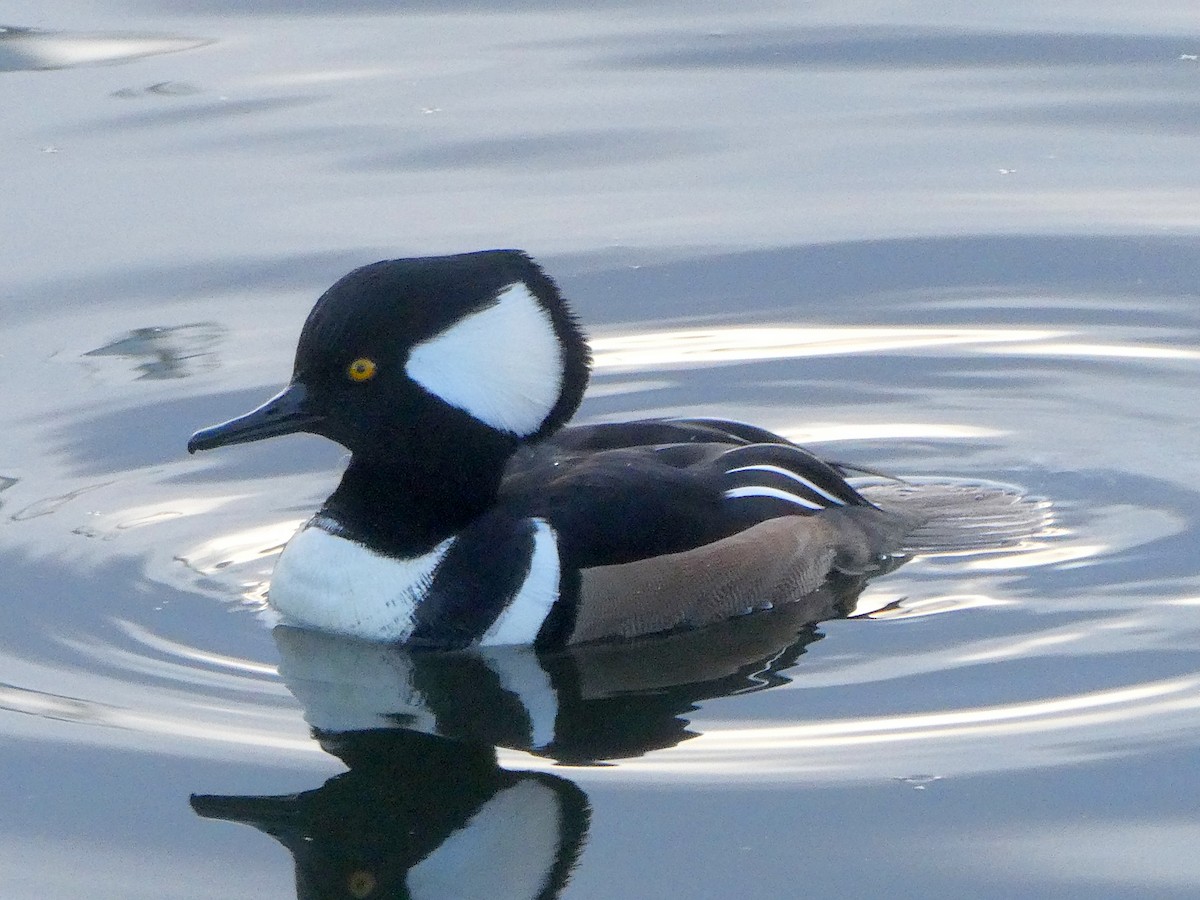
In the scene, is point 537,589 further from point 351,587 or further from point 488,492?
point 351,587

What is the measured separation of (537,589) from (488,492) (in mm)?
371

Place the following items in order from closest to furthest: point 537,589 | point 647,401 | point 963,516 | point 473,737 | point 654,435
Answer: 1. point 473,737
2. point 537,589
3. point 654,435
4. point 963,516
5. point 647,401

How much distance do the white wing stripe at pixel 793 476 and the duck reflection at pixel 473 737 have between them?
0.33m

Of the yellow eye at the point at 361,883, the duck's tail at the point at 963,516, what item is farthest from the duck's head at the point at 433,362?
the yellow eye at the point at 361,883

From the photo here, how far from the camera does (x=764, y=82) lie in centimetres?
1295

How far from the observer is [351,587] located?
6.74 metres

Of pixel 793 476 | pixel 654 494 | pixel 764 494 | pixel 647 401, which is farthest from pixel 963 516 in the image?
pixel 647 401

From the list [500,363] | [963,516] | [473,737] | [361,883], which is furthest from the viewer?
[963,516]

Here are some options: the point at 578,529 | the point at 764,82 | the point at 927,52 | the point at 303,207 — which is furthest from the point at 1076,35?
the point at 578,529

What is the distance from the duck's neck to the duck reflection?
1.20 ft

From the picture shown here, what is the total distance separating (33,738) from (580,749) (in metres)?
1.62

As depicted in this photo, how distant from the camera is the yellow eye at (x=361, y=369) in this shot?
257 inches

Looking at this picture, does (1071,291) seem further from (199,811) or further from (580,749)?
(199,811)

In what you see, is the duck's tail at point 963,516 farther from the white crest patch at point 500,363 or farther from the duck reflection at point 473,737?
the white crest patch at point 500,363
